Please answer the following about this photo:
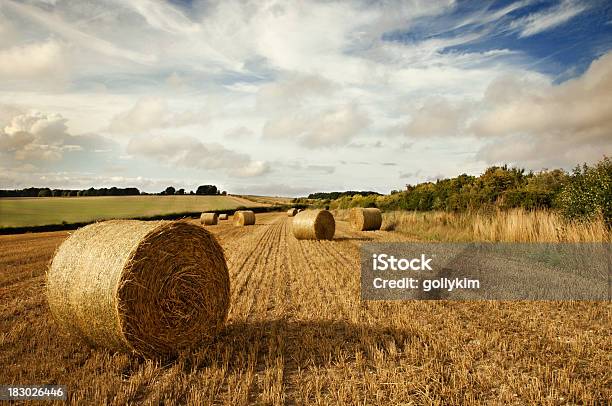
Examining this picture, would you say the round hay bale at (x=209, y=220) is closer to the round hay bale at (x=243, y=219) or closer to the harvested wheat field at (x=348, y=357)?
the round hay bale at (x=243, y=219)

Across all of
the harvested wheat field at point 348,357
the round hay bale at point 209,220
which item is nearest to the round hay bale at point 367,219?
the round hay bale at point 209,220

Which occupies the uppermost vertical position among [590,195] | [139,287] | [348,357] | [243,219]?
[590,195]

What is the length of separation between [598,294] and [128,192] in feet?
235

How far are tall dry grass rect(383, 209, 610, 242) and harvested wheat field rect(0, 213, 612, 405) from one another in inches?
175

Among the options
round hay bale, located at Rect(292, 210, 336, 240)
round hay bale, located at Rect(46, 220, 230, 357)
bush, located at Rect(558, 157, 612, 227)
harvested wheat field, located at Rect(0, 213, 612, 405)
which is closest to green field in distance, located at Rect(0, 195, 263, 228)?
round hay bale, located at Rect(292, 210, 336, 240)

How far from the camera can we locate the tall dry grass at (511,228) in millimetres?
12055

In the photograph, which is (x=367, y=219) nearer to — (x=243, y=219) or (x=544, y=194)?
(x=544, y=194)

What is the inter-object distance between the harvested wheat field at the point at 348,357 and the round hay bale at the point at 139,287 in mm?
273

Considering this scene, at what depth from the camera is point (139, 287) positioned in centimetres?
549

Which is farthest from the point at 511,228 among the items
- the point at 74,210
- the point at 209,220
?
the point at 74,210

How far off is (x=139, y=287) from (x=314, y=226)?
13.8m

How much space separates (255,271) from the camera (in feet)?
38.0

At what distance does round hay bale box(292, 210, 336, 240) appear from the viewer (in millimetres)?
19266

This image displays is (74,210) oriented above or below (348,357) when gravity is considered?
above
